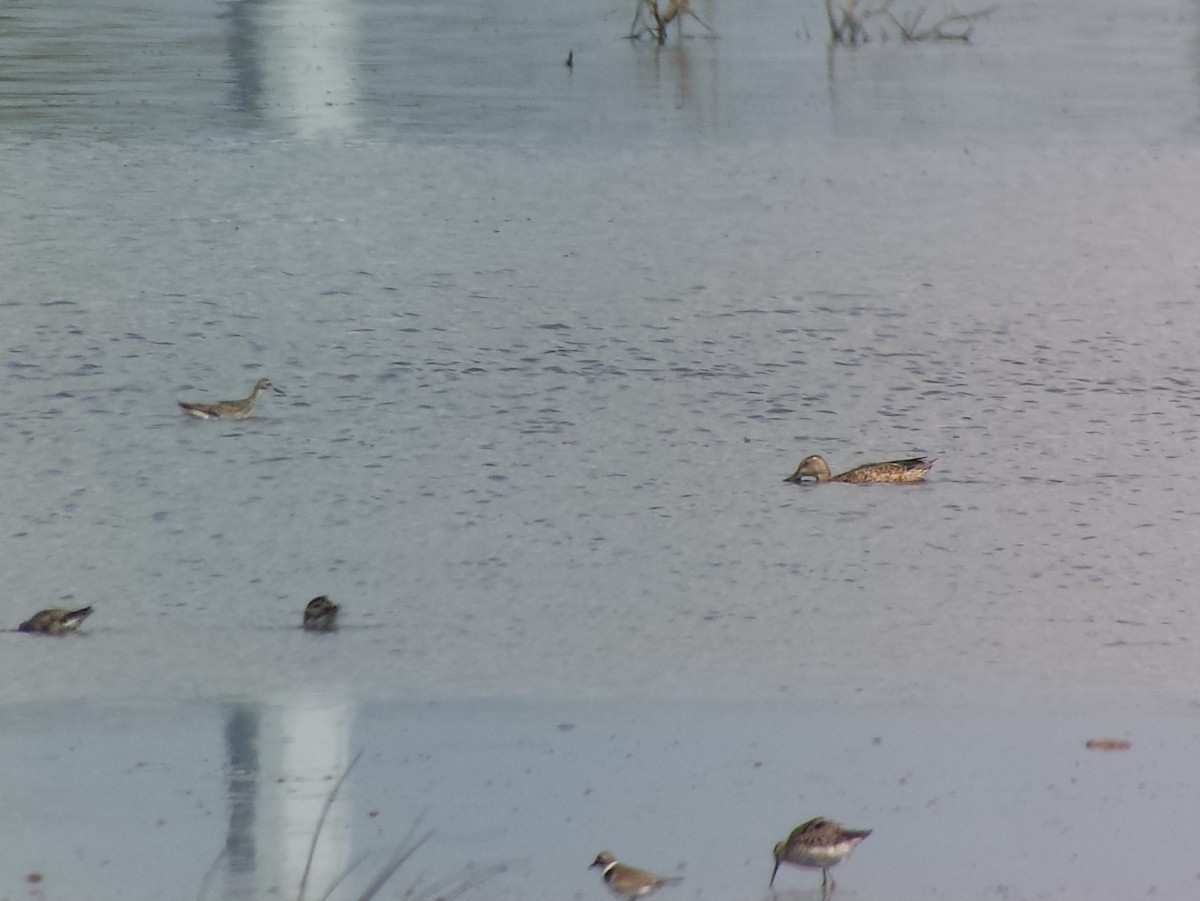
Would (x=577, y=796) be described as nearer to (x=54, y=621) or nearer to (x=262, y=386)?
(x=54, y=621)

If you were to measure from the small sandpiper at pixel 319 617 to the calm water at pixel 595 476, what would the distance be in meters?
0.04

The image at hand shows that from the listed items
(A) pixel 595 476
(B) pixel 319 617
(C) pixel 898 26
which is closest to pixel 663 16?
(C) pixel 898 26

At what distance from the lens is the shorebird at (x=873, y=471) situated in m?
5.48

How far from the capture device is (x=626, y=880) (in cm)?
309

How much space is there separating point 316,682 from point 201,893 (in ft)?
3.79

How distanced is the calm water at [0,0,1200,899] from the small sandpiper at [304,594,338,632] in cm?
4

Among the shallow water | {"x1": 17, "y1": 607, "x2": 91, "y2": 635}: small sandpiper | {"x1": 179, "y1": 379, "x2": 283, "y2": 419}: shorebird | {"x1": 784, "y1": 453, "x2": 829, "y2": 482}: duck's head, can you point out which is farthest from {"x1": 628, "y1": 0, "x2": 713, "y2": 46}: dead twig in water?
the shallow water

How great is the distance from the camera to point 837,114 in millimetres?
12758

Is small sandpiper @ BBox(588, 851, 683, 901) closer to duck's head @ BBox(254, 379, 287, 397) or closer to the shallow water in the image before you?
the shallow water

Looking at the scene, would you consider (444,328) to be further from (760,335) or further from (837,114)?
(837,114)

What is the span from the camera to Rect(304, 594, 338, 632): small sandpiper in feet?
14.2

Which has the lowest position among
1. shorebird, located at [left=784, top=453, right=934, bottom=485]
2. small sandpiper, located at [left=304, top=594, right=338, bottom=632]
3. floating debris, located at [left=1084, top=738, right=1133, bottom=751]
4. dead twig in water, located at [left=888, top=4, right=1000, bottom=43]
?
dead twig in water, located at [left=888, top=4, right=1000, bottom=43]

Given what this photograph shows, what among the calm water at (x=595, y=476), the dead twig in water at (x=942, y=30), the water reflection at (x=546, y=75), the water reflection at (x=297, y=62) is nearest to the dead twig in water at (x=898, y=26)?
the dead twig in water at (x=942, y=30)

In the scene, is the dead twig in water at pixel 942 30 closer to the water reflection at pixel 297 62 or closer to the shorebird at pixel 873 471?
the water reflection at pixel 297 62
